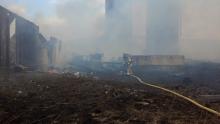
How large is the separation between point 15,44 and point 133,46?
21558mm

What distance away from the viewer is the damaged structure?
17281mm

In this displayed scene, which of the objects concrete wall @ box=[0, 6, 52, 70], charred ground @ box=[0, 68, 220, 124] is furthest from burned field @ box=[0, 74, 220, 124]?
concrete wall @ box=[0, 6, 52, 70]

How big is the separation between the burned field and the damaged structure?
6.45 m

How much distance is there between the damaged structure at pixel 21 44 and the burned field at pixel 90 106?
6.45 meters

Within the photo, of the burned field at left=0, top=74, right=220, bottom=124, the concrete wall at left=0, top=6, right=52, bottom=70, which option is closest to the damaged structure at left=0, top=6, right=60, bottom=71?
the concrete wall at left=0, top=6, right=52, bottom=70

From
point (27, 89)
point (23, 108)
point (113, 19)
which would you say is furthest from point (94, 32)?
point (23, 108)

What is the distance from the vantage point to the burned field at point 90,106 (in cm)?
714

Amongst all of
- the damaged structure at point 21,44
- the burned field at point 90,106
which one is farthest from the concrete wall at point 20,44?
the burned field at point 90,106

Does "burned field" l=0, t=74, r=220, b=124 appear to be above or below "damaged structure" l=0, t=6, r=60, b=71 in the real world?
below

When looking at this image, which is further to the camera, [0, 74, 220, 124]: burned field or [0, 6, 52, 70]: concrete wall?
[0, 6, 52, 70]: concrete wall

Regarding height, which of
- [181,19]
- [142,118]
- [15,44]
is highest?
[181,19]

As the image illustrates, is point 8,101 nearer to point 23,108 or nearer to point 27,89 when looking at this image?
point 23,108

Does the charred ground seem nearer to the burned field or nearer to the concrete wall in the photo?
the burned field

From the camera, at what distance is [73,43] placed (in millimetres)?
39594
